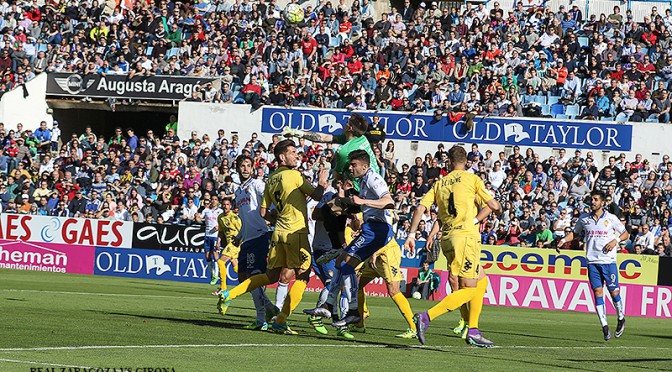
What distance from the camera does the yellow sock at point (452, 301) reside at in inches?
480

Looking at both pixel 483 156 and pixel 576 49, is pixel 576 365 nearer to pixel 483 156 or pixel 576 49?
pixel 483 156

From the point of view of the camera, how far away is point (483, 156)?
110 feet

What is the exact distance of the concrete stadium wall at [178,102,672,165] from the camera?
33.0 meters

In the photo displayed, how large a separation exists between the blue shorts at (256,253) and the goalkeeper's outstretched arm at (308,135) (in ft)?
4.99

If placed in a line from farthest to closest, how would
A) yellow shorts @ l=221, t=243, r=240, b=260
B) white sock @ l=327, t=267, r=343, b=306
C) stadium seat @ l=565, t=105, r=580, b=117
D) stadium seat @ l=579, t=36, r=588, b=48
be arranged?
stadium seat @ l=579, t=36, r=588, b=48 → stadium seat @ l=565, t=105, r=580, b=117 → yellow shorts @ l=221, t=243, r=240, b=260 → white sock @ l=327, t=267, r=343, b=306

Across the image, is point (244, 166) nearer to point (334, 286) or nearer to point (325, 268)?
point (334, 286)

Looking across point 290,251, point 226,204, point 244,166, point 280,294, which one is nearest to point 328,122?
point 226,204

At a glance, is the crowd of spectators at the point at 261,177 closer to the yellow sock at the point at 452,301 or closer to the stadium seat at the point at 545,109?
the stadium seat at the point at 545,109

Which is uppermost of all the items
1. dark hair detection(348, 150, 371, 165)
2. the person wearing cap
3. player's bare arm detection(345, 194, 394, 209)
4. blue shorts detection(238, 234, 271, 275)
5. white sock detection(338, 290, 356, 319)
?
the person wearing cap

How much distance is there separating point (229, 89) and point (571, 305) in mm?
14763

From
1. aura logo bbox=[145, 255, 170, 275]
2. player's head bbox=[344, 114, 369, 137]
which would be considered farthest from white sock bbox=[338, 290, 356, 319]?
aura logo bbox=[145, 255, 170, 275]

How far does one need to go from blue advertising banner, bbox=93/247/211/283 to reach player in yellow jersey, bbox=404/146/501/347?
17.4 m

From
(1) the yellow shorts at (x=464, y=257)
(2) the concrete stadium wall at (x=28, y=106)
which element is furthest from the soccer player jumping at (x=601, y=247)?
(2) the concrete stadium wall at (x=28, y=106)

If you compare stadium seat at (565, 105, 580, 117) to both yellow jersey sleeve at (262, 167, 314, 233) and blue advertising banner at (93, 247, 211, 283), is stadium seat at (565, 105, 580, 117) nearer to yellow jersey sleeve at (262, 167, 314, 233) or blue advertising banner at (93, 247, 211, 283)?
blue advertising banner at (93, 247, 211, 283)
